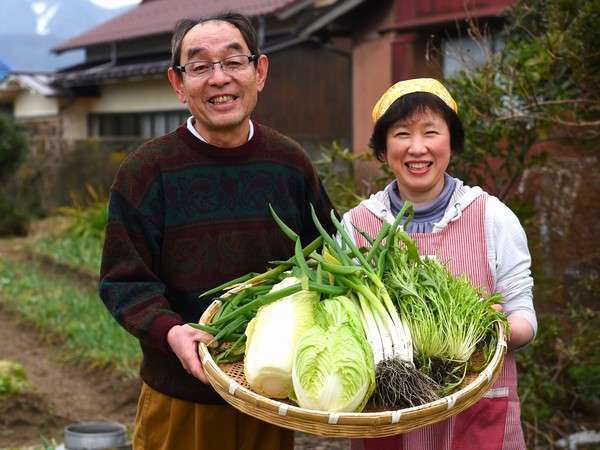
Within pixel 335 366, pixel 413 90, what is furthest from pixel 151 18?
pixel 335 366

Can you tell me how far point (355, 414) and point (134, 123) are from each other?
66.3ft

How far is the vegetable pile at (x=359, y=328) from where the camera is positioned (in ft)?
8.27

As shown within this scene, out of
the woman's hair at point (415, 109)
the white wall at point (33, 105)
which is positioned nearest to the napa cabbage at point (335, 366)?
the woman's hair at point (415, 109)

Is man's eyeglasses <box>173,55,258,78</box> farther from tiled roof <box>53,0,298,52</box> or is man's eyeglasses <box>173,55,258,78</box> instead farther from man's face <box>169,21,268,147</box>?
tiled roof <box>53,0,298,52</box>

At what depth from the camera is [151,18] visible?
2309 cm

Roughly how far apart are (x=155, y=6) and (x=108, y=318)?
16.3 meters

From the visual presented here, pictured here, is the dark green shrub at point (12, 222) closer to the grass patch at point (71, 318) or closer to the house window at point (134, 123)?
the house window at point (134, 123)

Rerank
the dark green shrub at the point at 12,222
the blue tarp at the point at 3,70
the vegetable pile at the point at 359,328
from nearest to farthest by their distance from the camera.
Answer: the vegetable pile at the point at 359,328 < the dark green shrub at the point at 12,222 < the blue tarp at the point at 3,70

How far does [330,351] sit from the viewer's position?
2555mm

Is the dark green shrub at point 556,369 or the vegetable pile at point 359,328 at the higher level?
the vegetable pile at point 359,328

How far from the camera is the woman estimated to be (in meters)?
2.99

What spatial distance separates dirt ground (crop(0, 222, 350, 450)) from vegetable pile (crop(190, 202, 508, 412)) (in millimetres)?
3260

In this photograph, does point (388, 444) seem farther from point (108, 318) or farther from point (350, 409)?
point (108, 318)

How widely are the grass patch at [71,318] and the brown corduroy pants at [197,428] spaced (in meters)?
4.48
